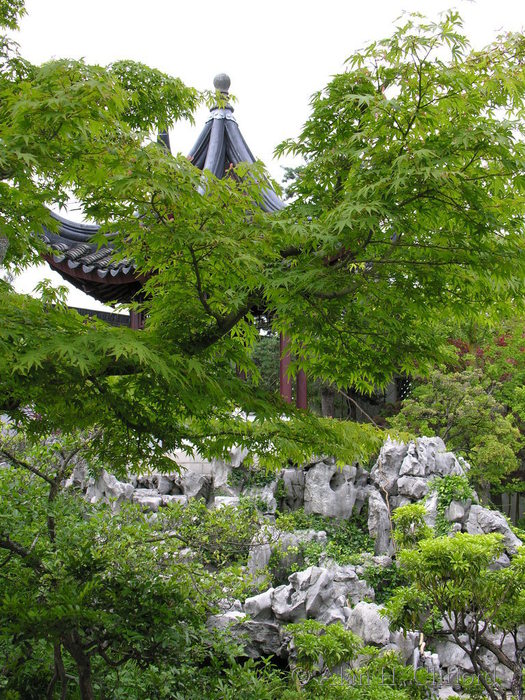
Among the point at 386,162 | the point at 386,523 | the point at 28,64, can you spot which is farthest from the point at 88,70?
the point at 386,523

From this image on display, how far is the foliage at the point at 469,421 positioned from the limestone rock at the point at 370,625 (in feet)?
22.3

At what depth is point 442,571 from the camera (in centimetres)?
659

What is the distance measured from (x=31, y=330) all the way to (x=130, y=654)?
2190 mm

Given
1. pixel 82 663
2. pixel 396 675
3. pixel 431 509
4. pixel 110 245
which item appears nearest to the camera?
pixel 82 663

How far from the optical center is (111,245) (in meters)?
13.3

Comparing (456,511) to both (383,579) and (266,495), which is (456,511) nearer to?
(383,579)

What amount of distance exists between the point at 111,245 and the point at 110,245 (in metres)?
0.25

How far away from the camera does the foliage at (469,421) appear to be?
1483 centimetres

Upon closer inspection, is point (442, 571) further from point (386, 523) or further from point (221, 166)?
point (221, 166)

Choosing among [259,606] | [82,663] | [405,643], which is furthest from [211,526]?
[405,643]

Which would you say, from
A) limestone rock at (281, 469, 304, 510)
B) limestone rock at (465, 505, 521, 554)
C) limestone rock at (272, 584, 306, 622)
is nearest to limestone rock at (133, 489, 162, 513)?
limestone rock at (281, 469, 304, 510)

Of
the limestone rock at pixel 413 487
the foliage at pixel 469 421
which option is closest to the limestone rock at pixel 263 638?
the limestone rock at pixel 413 487

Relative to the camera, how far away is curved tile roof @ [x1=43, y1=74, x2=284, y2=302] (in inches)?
479

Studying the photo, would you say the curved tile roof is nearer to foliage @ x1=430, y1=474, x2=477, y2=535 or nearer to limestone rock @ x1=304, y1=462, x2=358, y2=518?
limestone rock @ x1=304, y1=462, x2=358, y2=518
